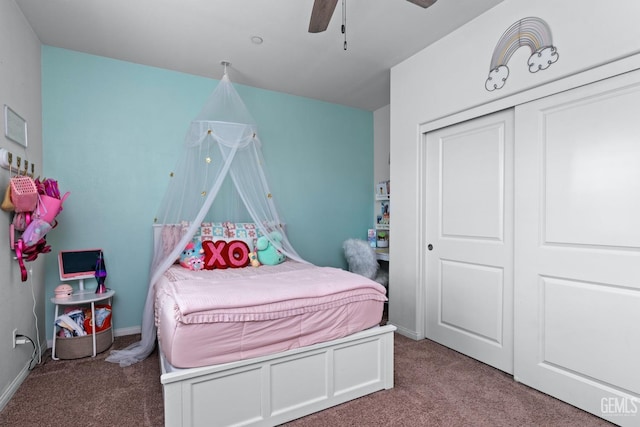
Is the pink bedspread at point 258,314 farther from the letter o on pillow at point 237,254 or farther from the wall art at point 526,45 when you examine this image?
the wall art at point 526,45

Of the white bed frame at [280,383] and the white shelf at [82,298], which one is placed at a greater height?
the white shelf at [82,298]

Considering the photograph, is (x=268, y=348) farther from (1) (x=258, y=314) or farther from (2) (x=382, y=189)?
(2) (x=382, y=189)

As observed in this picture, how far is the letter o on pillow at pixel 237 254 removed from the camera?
329cm

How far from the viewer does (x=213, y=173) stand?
3.20m

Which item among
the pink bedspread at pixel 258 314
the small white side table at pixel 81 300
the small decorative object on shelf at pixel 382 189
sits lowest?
the small white side table at pixel 81 300

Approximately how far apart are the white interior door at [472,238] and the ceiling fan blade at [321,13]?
158 centimetres

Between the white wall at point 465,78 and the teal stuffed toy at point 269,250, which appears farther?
the teal stuffed toy at point 269,250

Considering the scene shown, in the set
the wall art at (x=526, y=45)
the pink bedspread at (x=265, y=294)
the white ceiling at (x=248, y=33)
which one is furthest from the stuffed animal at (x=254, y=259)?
the wall art at (x=526, y=45)

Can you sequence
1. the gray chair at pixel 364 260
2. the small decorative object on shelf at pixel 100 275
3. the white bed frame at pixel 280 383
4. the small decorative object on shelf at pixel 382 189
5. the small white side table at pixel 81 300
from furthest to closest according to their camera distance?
1. the small decorative object on shelf at pixel 382 189
2. the gray chair at pixel 364 260
3. the small decorative object on shelf at pixel 100 275
4. the small white side table at pixel 81 300
5. the white bed frame at pixel 280 383

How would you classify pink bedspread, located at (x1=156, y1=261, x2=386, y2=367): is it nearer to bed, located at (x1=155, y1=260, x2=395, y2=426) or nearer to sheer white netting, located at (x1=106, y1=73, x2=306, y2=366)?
bed, located at (x1=155, y1=260, x2=395, y2=426)

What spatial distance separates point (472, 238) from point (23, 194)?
3428mm

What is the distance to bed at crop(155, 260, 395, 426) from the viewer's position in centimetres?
172

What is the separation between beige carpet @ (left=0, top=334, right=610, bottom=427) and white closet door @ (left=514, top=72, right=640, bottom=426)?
25 cm

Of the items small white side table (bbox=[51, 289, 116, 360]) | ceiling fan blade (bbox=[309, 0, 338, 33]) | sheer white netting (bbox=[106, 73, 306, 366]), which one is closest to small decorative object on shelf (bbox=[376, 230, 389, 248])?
sheer white netting (bbox=[106, 73, 306, 366])
